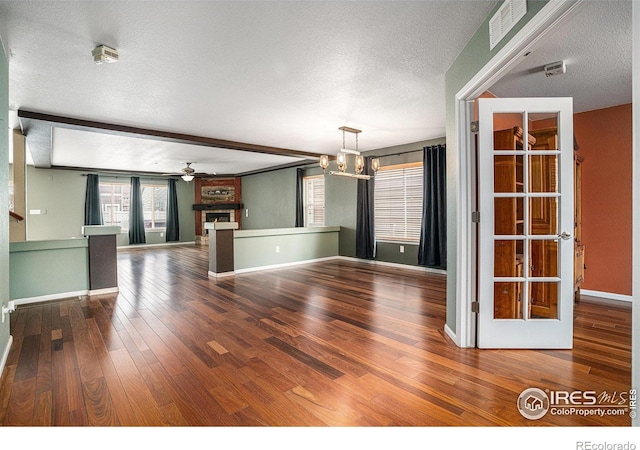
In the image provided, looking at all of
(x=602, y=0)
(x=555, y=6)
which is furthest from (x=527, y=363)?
(x=602, y=0)

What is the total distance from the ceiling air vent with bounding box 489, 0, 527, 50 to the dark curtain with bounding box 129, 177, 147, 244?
10338 millimetres

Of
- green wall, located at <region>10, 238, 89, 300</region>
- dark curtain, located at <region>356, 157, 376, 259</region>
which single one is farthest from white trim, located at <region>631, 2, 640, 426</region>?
dark curtain, located at <region>356, 157, 376, 259</region>

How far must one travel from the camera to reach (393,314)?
346cm

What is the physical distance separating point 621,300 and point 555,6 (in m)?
4.07

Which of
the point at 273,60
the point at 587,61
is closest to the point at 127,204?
the point at 273,60

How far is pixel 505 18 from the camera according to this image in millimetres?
1940

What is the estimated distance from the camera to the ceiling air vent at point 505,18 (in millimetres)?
1798

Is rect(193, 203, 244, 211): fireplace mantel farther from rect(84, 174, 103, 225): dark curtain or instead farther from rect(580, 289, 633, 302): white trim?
rect(580, 289, 633, 302): white trim

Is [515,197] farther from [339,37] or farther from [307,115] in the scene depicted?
[307,115]

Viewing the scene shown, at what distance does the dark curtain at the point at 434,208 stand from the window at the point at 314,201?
3000 mm

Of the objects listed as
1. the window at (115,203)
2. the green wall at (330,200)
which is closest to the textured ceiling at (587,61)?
the green wall at (330,200)

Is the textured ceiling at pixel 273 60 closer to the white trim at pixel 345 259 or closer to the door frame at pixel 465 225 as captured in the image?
the door frame at pixel 465 225

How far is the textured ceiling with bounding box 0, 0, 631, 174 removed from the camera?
214 centimetres

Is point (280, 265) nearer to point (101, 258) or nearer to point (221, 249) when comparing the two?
point (221, 249)
